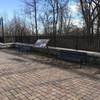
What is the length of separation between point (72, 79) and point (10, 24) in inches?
1904

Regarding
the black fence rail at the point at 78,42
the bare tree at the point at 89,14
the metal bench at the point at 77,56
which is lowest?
the metal bench at the point at 77,56

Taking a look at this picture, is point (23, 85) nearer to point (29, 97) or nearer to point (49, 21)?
point (29, 97)

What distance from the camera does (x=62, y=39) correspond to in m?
13.7

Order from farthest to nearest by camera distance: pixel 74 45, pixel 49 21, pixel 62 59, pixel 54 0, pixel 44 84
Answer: pixel 49 21
pixel 54 0
pixel 74 45
pixel 62 59
pixel 44 84

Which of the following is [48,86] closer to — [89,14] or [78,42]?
[78,42]

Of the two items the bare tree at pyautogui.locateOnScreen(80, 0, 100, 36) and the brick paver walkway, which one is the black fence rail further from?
the bare tree at pyautogui.locateOnScreen(80, 0, 100, 36)

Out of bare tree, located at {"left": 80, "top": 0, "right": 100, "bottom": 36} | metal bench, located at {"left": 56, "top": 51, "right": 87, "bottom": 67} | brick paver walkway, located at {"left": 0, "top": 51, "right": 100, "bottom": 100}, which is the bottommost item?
brick paver walkway, located at {"left": 0, "top": 51, "right": 100, "bottom": 100}

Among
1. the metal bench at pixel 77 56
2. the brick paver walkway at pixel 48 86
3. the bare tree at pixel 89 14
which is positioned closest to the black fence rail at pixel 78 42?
the metal bench at pixel 77 56

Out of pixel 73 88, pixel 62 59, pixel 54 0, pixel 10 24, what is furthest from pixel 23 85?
pixel 10 24

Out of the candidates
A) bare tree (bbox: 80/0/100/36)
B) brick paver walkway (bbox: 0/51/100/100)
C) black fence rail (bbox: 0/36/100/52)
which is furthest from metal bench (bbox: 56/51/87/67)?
bare tree (bbox: 80/0/100/36)

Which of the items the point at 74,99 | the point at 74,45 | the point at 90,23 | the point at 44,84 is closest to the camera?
the point at 74,99

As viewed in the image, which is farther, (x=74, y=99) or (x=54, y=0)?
(x=54, y=0)

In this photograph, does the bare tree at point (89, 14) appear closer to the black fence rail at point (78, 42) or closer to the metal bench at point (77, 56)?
the black fence rail at point (78, 42)

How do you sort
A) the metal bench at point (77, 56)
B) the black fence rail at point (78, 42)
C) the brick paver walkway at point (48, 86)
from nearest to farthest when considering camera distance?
1. the brick paver walkway at point (48, 86)
2. the metal bench at point (77, 56)
3. the black fence rail at point (78, 42)
